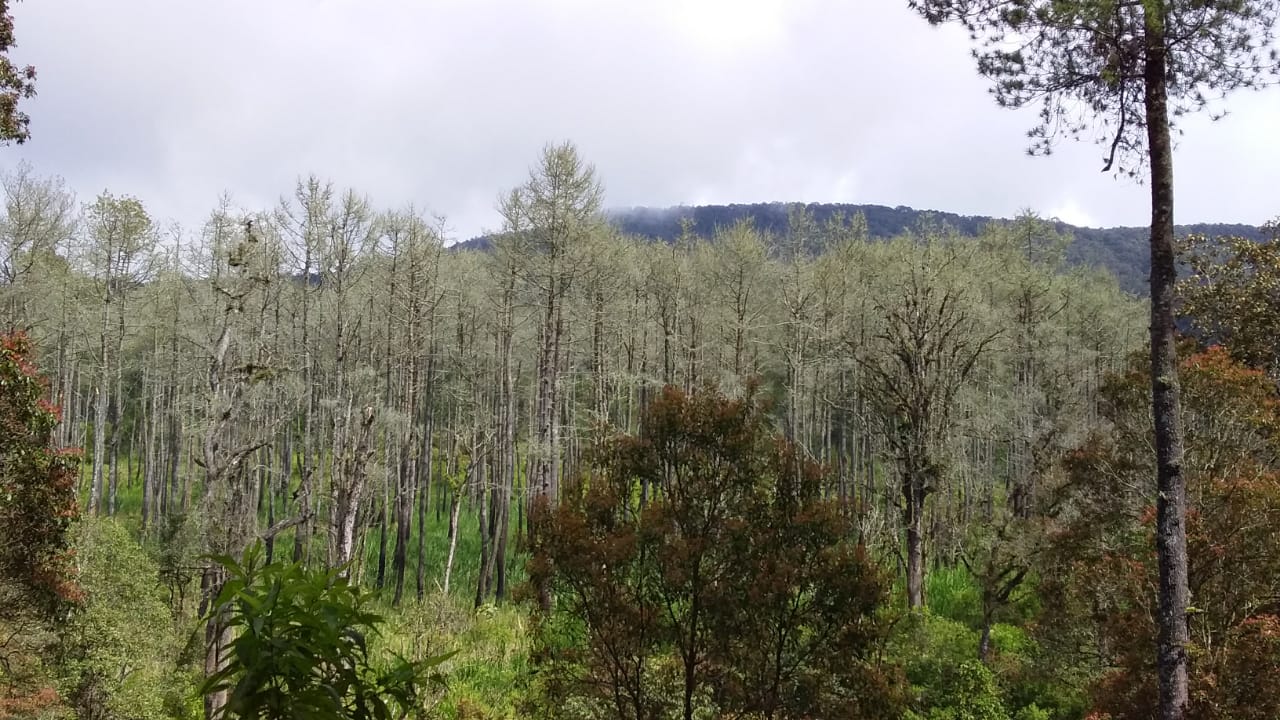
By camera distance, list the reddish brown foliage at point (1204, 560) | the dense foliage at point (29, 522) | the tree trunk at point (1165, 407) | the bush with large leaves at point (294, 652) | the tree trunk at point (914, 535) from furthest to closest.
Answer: the tree trunk at point (914, 535), the dense foliage at point (29, 522), the reddish brown foliage at point (1204, 560), the tree trunk at point (1165, 407), the bush with large leaves at point (294, 652)

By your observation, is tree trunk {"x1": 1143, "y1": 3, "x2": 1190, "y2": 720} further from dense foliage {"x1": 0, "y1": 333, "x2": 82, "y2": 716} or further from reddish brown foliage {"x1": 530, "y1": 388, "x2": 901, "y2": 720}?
dense foliage {"x1": 0, "y1": 333, "x2": 82, "y2": 716}

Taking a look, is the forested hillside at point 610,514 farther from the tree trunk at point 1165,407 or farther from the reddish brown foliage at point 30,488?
the tree trunk at point 1165,407

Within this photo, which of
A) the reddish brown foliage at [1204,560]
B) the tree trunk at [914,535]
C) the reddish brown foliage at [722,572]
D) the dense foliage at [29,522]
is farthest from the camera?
the tree trunk at [914,535]

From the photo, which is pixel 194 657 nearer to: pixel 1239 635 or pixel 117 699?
pixel 117 699

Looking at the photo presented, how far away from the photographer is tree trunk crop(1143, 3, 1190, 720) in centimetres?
623

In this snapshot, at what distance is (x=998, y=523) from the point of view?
15.0 meters

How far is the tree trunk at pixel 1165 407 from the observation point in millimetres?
6234

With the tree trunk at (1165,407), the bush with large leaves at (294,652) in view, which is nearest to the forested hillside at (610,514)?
the bush with large leaves at (294,652)

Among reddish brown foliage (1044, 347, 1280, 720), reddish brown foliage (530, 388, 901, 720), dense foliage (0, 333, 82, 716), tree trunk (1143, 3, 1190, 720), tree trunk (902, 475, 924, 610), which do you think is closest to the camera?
tree trunk (1143, 3, 1190, 720)

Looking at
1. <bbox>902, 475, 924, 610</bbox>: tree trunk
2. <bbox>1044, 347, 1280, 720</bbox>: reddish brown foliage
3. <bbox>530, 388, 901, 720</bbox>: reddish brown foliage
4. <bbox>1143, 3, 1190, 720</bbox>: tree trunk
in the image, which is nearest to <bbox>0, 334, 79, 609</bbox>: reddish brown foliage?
<bbox>530, 388, 901, 720</bbox>: reddish brown foliage

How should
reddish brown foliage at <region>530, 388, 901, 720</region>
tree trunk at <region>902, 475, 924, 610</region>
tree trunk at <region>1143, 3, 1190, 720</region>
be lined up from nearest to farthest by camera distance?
tree trunk at <region>1143, 3, 1190, 720</region>
reddish brown foliage at <region>530, 388, 901, 720</region>
tree trunk at <region>902, 475, 924, 610</region>

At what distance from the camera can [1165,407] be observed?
21.1ft

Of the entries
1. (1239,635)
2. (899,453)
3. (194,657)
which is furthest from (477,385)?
(1239,635)

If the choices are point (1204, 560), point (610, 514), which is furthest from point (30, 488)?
point (1204, 560)
